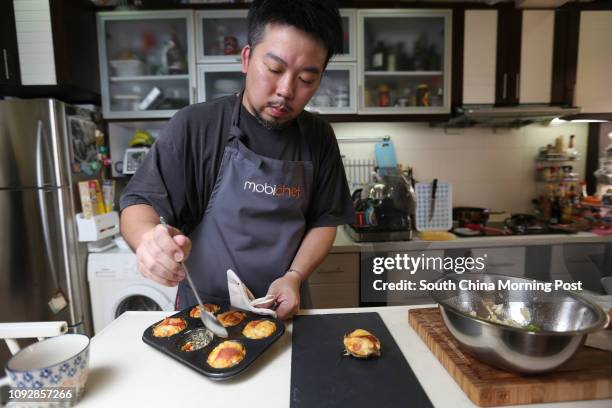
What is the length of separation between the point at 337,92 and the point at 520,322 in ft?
5.84

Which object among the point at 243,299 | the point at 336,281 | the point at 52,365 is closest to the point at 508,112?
the point at 336,281

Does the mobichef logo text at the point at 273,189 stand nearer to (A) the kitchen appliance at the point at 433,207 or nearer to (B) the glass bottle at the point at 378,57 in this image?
(A) the kitchen appliance at the point at 433,207

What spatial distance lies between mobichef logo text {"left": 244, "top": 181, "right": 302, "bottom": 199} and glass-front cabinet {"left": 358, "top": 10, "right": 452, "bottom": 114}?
129 centimetres

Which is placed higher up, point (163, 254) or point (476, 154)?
point (476, 154)

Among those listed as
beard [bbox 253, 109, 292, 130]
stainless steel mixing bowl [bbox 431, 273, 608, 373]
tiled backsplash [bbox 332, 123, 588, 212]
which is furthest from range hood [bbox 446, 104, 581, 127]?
stainless steel mixing bowl [bbox 431, 273, 608, 373]

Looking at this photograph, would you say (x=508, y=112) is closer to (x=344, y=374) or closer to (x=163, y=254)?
(x=344, y=374)

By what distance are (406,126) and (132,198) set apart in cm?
194

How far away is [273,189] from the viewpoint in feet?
3.26

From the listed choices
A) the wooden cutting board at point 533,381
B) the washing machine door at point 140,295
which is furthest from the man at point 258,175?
the washing machine door at point 140,295

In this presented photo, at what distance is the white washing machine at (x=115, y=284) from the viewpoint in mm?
1867

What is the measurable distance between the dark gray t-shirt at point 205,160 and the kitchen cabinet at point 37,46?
1.36m

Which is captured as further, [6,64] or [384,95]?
[384,95]

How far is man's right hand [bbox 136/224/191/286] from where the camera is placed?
2.11 ft

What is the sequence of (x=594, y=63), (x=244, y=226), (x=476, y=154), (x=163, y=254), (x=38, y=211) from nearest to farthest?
(x=163, y=254) < (x=244, y=226) < (x=38, y=211) < (x=594, y=63) < (x=476, y=154)
